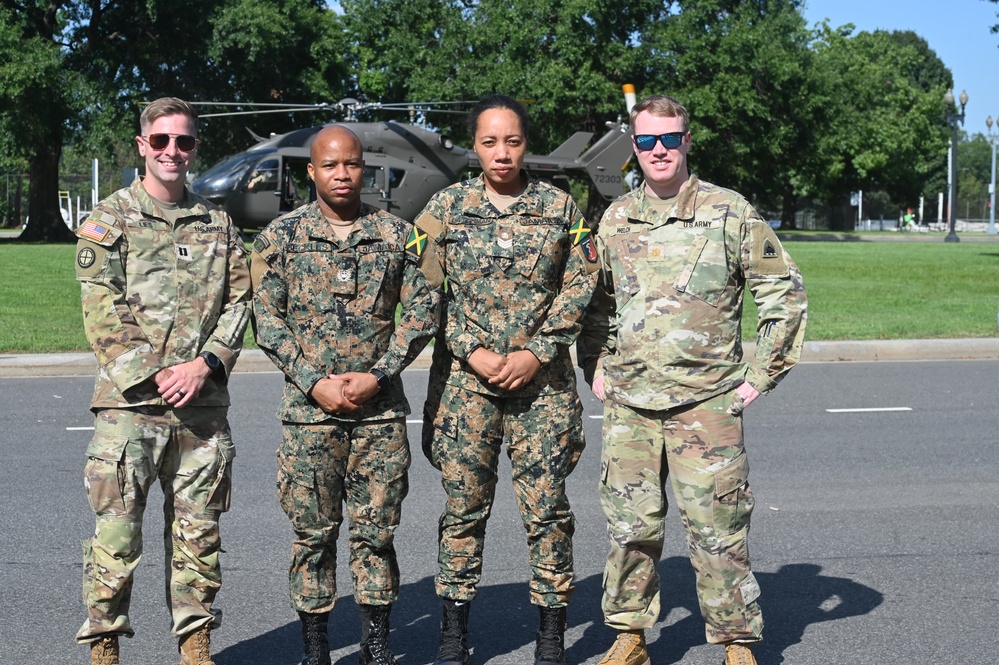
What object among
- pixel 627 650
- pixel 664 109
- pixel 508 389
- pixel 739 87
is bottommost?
pixel 627 650

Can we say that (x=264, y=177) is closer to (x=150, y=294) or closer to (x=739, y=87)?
(x=150, y=294)

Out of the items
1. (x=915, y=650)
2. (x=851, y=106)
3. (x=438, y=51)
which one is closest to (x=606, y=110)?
(x=438, y=51)

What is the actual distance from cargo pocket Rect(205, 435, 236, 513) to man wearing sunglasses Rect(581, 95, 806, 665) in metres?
1.30

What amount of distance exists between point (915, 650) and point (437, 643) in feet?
5.94

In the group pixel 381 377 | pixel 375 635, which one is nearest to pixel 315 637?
pixel 375 635

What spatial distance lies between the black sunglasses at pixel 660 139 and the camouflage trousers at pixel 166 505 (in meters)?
1.71

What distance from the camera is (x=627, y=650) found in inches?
163

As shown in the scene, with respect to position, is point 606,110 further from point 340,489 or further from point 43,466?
point 340,489

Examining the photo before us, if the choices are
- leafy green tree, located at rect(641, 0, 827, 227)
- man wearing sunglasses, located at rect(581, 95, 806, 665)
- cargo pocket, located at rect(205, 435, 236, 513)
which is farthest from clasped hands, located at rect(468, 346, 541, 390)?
leafy green tree, located at rect(641, 0, 827, 227)

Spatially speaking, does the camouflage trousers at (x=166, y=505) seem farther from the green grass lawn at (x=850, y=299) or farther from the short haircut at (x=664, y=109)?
the green grass lawn at (x=850, y=299)

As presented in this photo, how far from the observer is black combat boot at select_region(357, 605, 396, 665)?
4.05 m

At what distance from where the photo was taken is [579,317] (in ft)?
13.6

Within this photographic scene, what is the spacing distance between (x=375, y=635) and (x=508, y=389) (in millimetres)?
971

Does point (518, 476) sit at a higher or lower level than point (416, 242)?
lower
